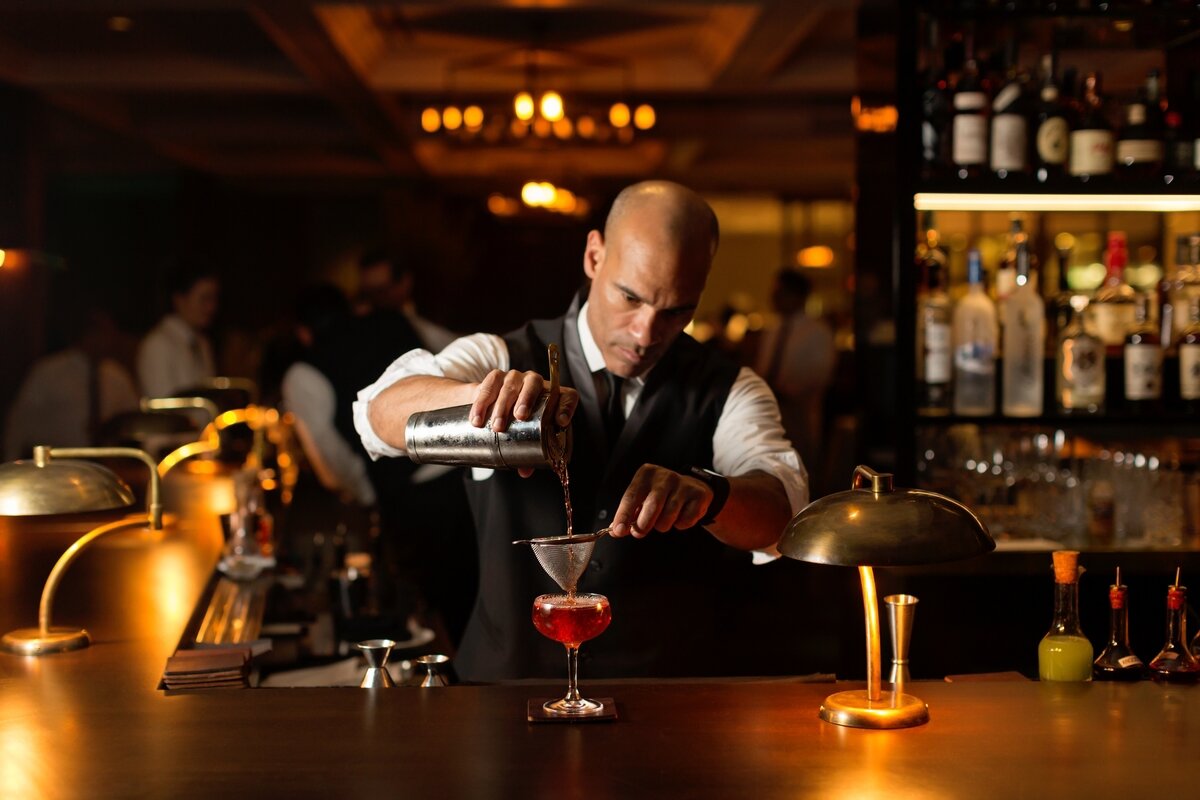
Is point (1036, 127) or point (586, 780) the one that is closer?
point (586, 780)

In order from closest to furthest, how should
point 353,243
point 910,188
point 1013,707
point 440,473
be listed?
point 1013,707, point 910,188, point 440,473, point 353,243

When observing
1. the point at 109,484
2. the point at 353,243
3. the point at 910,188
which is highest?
the point at 353,243

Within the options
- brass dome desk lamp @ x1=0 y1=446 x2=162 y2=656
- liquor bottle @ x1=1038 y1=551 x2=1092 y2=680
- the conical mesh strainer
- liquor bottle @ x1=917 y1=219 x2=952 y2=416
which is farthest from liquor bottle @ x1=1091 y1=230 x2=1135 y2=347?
brass dome desk lamp @ x1=0 y1=446 x2=162 y2=656

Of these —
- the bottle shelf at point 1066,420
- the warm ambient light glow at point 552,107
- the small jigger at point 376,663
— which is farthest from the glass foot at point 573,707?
the warm ambient light glow at point 552,107

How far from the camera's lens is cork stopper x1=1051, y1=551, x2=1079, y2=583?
185 cm

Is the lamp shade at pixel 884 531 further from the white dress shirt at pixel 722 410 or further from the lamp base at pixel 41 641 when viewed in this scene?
the lamp base at pixel 41 641

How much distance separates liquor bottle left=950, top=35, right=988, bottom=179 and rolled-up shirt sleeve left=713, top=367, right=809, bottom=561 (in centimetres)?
103

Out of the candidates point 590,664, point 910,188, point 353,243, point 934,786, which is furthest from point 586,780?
point 353,243

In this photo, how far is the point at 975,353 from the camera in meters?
3.32

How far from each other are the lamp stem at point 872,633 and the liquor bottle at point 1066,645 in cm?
Result: 34

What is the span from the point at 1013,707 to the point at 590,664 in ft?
3.02

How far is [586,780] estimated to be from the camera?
1.43 meters

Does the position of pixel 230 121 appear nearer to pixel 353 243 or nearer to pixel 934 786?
pixel 353 243

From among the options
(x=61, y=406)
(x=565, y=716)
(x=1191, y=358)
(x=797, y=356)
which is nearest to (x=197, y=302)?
(x=61, y=406)
